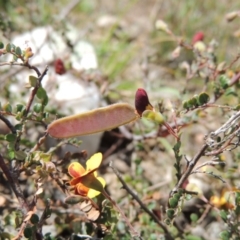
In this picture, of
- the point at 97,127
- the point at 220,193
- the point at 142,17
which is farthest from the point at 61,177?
the point at 142,17

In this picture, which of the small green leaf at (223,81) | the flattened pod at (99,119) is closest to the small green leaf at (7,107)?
the flattened pod at (99,119)

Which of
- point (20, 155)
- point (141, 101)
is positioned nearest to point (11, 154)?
point (20, 155)

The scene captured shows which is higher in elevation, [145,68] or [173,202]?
[145,68]

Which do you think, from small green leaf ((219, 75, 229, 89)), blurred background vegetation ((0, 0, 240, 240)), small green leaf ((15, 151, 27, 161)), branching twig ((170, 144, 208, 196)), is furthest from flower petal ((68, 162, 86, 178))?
small green leaf ((219, 75, 229, 89))

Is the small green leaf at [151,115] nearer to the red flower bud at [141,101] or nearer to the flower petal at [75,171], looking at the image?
the red flower bud at [141,101]

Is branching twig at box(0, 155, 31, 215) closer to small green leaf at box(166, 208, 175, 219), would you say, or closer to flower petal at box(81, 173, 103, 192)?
flower petal at box(81, 173, 103, 192)

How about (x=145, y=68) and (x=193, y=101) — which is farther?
(x=145, y=68)

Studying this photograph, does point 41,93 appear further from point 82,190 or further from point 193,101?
point 193,101
